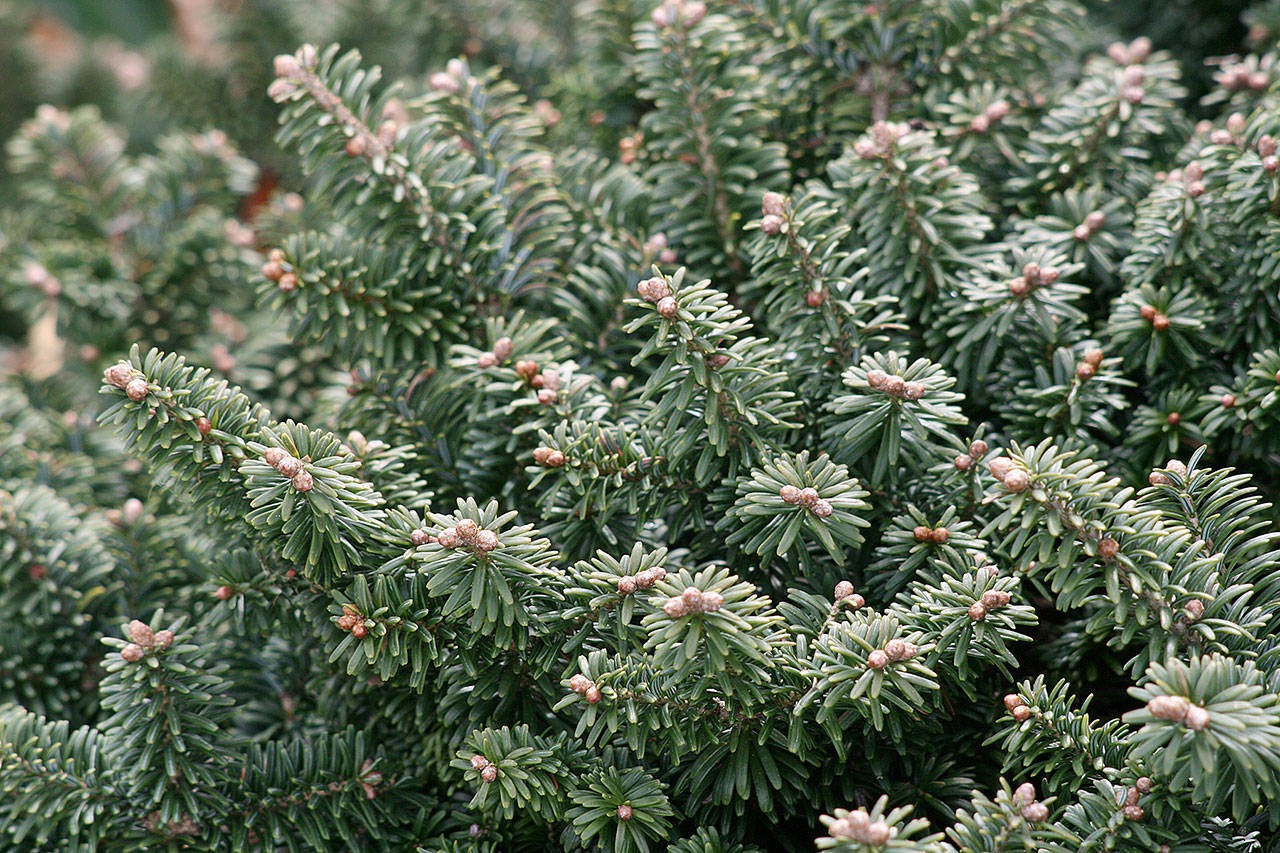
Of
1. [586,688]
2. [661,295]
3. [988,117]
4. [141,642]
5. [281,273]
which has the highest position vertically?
[988,117]

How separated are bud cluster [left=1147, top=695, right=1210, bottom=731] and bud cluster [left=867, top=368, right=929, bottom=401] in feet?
0.73

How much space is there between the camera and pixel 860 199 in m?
0.74

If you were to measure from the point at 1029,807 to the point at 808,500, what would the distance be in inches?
8.3

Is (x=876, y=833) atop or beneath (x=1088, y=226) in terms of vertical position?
beneath

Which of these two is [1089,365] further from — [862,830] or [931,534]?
[862,830]

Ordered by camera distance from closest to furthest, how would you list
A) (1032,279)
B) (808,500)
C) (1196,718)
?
(1196,718)
(808,500)
(1032,279)

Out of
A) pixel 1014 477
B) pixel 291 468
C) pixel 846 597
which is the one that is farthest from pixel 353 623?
pixel 1014 477

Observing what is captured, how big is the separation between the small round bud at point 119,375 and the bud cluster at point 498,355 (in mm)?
240

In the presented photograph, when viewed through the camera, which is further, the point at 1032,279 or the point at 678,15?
the point at 678,15

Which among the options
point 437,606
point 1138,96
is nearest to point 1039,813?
point 437,606

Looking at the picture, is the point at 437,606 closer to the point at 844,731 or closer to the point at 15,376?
the point at 844,731

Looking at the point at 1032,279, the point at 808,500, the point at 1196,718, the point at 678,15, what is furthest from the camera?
the point at 678,15

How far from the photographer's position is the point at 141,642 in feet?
2.14

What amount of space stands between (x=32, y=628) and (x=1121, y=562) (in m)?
0.92
